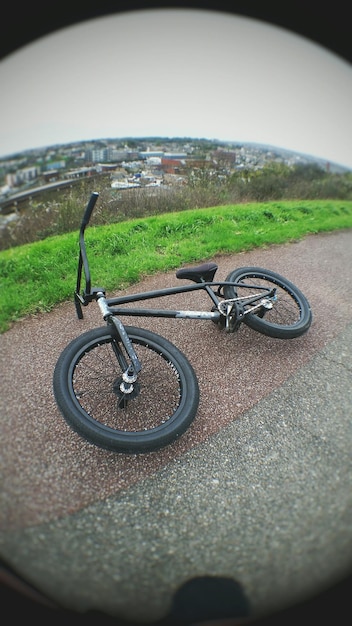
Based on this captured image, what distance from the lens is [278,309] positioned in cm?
442

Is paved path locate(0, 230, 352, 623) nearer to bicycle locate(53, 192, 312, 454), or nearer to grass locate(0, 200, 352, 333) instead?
bicycle locate(53, 192, 312, 454)

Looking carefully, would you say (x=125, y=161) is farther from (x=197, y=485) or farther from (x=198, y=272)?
(x=197, y=485)

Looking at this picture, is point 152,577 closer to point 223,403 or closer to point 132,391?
point 132,391

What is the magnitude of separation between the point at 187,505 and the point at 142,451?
477mm

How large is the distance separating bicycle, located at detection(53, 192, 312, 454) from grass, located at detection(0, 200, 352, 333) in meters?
0.59

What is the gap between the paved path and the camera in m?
1.45

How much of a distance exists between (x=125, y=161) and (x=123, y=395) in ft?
7.92

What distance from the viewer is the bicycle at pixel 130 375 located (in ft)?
7.36

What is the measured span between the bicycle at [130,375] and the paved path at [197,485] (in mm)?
276

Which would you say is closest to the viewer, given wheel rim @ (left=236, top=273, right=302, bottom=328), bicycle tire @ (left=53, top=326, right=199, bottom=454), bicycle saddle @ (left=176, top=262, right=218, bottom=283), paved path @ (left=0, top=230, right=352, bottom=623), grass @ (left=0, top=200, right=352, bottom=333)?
paved path @ (left=0, top=230, right=352, bottom=623)

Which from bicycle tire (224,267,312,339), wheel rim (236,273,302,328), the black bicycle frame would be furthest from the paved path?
the black bicycle frame

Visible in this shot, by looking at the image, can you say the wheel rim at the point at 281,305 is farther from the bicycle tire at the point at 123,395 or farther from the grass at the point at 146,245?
the bicycle tire at the point at 123,395

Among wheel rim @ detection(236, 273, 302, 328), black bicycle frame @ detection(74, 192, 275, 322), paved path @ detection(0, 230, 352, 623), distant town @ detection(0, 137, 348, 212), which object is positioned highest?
distant town @ detection(0, 137, 348, 212)

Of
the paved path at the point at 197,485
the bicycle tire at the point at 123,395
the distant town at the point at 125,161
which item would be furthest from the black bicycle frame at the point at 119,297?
the paved path at the point at 197,485
